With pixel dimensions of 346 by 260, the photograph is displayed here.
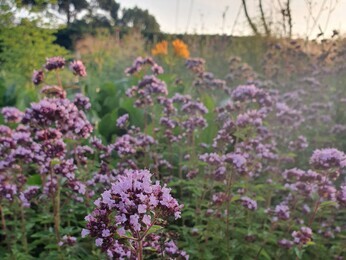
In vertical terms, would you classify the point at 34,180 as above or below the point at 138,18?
below

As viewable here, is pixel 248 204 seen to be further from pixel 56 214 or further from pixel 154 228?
Answer: pixel 154 228

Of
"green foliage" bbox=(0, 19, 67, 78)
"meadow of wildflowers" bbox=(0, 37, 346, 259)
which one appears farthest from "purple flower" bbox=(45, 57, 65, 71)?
"green foliage" bbox=(0, 19, 67, 78)

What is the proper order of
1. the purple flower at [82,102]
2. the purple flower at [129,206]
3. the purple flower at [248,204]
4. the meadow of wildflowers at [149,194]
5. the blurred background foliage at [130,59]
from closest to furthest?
the purple flower at [129,206] → the meadow of wildflowers at [149,194] → the purple flower at [248,204] → the purple flower at [82,102] → the blurred background foliage at [130,59]

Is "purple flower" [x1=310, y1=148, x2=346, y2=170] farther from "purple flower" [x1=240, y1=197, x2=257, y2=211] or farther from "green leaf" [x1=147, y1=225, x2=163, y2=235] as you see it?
"green leaf" [x1=147, y1=225, x2=163, y2=235]

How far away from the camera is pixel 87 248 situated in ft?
10.9

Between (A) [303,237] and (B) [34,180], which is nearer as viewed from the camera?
(A) [303,237]

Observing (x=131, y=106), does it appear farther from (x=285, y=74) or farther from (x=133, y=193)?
(x=133, y=193)

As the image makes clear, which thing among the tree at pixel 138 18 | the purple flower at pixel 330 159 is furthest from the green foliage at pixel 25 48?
the tree at pixel 138 18

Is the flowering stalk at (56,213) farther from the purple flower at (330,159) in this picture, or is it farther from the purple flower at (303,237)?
the purple flower at (330,159)

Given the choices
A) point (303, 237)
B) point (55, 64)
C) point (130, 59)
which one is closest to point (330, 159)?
point (303, 237)

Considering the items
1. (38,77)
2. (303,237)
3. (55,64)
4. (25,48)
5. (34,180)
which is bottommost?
(34,180)

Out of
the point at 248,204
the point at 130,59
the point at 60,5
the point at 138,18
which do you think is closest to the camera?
the point at 248,204

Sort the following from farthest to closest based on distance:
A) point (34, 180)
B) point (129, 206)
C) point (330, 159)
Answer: point (34, 180) < point (330, 159) < point (129, 206)

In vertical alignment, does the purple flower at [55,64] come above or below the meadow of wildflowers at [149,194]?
above
